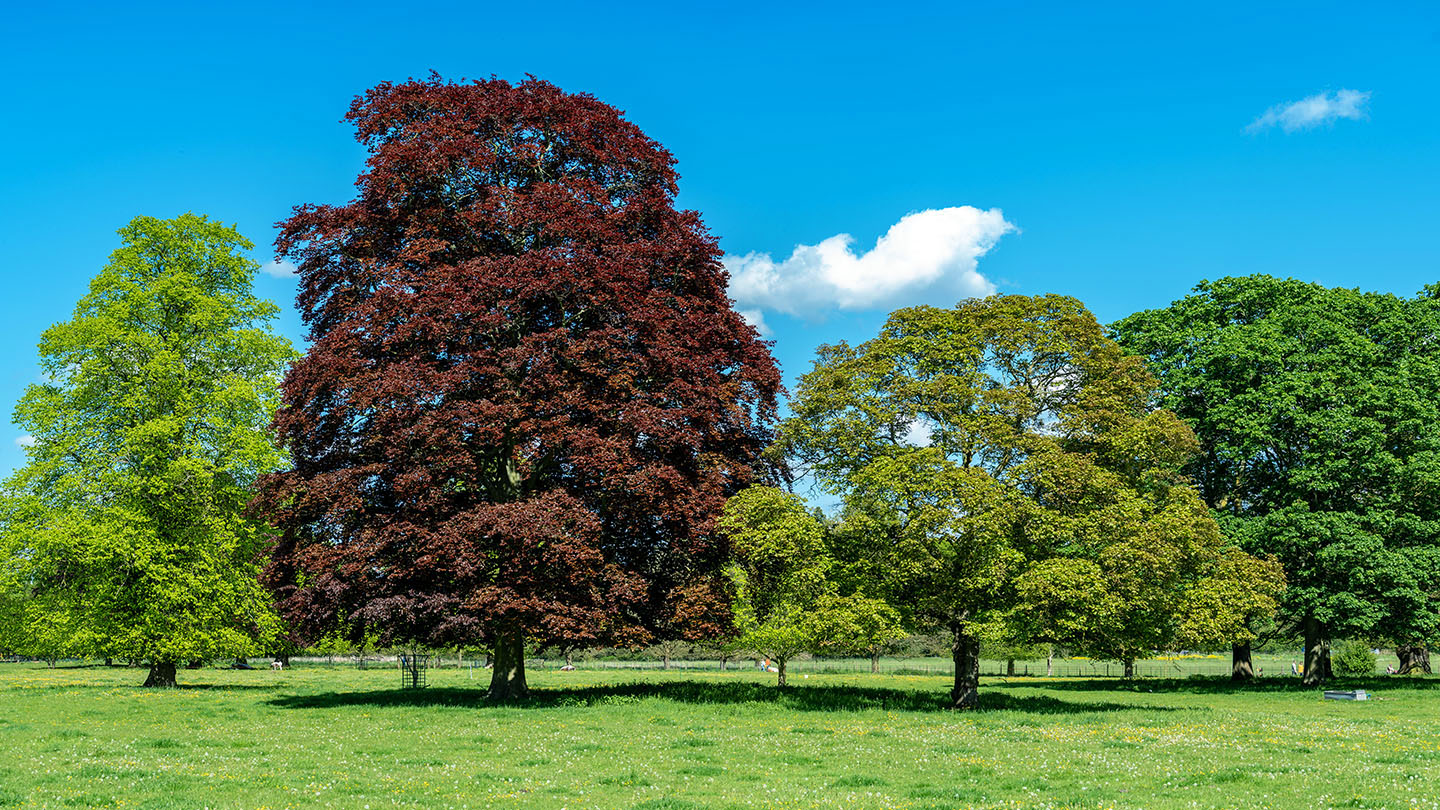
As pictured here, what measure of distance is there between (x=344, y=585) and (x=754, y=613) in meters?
13.6

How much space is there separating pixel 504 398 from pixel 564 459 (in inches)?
111

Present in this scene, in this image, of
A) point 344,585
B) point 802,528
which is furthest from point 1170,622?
point 344,585

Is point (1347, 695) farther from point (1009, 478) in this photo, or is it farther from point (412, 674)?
point (412, 674)

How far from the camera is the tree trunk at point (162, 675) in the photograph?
40.4m

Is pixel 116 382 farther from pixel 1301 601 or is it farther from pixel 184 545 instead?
pixel 1301 601

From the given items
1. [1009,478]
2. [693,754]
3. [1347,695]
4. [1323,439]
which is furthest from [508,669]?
[1323,439]

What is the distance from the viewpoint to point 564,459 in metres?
30.5

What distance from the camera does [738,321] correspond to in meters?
36.8

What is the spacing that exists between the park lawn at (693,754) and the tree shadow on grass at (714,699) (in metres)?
0.26

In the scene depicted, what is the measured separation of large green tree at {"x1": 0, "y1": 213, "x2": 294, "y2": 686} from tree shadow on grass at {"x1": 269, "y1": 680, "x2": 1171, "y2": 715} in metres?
8.02

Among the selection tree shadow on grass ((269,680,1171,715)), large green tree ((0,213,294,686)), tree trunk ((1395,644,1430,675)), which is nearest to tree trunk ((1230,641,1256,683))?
tree trunk ((1395,644,1430,675))

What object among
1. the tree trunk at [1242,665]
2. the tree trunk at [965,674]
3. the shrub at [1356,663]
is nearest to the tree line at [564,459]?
the tree trunk at [965,674]

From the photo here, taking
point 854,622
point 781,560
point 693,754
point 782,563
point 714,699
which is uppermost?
point 781,560

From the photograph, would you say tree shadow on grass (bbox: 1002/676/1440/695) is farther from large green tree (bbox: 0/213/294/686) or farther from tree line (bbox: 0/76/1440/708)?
large green tree (bbox: 0/213/294/686)
